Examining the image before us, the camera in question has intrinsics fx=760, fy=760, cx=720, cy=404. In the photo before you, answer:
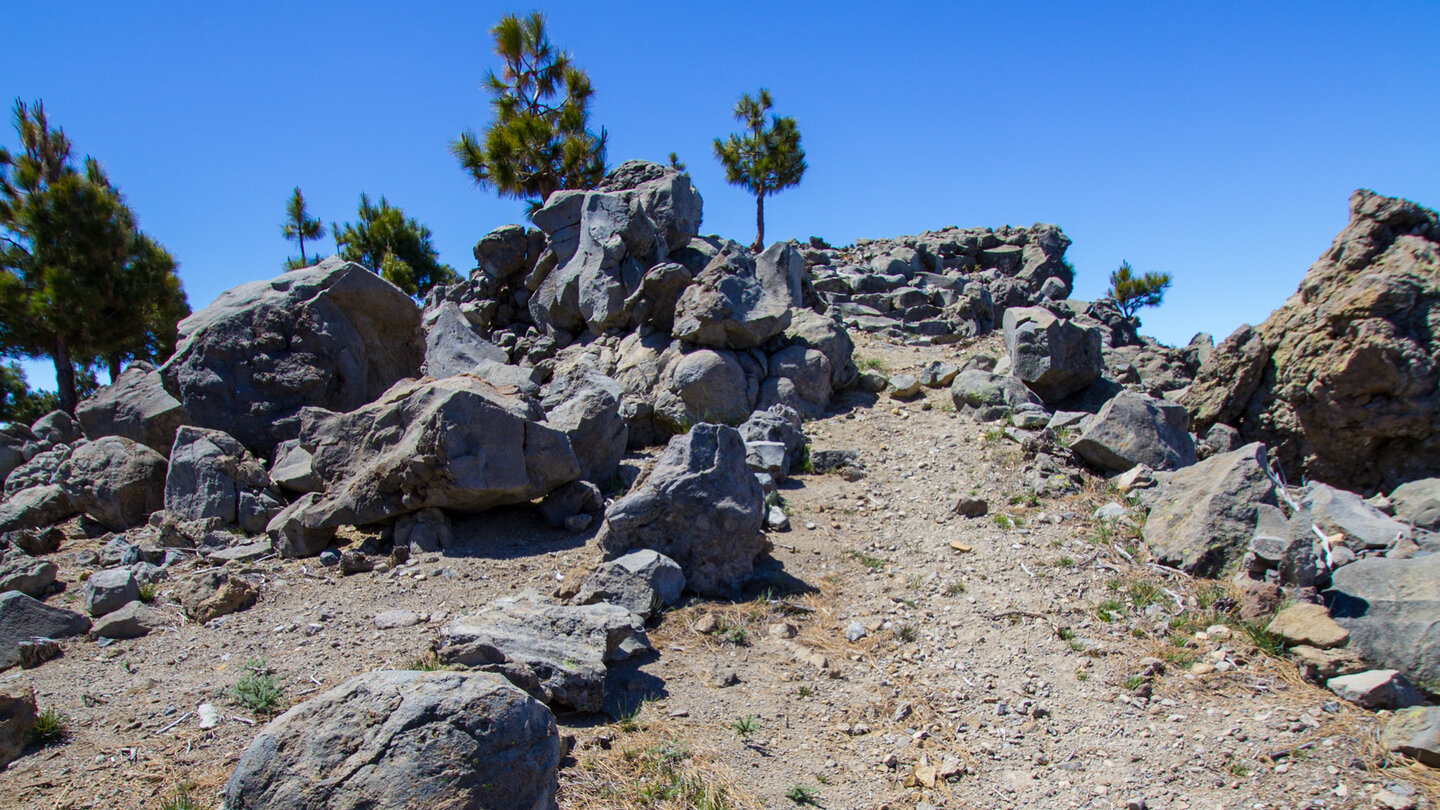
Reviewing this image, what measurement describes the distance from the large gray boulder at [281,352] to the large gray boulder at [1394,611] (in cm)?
1041

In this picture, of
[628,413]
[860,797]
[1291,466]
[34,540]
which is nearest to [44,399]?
[34,540]

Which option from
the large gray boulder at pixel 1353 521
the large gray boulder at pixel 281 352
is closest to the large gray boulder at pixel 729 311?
the large gray boulder at pixel 281 352

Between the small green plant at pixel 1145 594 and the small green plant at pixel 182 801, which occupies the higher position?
the small green plant at pixel 1145 594

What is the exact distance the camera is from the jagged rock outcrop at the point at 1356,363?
7.75 m

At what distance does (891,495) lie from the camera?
→ 29.5 ft

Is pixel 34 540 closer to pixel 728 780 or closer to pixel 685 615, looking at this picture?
pixel 685 615

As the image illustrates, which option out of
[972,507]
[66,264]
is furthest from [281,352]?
[66,264]

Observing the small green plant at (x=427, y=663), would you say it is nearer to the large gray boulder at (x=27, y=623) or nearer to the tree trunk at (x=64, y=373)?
the large gray boulder at (x=27, y=623)

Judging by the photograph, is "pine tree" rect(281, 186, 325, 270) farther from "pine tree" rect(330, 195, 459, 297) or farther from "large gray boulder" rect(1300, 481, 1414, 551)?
"large gray boulder" rect(1300, 481, 1414, 551)

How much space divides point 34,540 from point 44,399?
25.8 meters

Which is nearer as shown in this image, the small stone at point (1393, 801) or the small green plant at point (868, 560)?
the small stone at point (1393, 801)

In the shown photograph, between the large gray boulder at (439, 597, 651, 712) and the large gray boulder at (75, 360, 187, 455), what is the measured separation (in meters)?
7.26

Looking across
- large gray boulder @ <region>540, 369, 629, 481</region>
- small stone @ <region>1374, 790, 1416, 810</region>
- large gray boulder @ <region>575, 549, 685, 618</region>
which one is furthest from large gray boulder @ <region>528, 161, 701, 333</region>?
small stone @ <region>1374, 790, 1416, 810</region>

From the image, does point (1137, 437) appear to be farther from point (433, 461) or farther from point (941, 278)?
point (941, 278)
